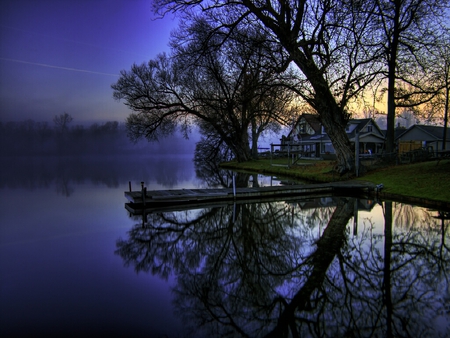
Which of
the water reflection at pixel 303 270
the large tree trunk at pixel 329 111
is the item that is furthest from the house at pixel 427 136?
the water reflection at pixel 303 270

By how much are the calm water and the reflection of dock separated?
1.83m

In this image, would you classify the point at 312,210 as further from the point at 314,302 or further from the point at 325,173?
the point at 325,173

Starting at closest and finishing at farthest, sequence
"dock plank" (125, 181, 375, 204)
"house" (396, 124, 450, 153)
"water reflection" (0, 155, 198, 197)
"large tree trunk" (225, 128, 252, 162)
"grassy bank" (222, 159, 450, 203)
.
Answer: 1. "grassy bank" (222, 159, 450, 203)
2. "dock plank" (125, 181, 375, 204)
3. "water reflection" (0, 155, 198, 197)
4. "large tree trunk" (225, 128, 252, 162)
5. "house" (396, 124, 450, 153)

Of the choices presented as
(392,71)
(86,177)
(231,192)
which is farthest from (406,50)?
(86,177)

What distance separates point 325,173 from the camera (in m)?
19.5

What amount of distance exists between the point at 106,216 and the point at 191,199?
339cm

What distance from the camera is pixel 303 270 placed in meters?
5.70

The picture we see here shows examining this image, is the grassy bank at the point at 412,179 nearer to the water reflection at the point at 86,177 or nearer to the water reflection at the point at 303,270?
the water reflection at the point at 303,270

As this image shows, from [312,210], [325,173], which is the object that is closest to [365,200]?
[312,210]

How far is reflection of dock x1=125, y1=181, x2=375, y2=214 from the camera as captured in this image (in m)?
12.3

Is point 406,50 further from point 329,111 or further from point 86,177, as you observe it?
point 86,177

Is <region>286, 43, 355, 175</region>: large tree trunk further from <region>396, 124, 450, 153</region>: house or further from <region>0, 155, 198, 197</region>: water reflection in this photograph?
<region>396, 124, 450, 153</region>: house

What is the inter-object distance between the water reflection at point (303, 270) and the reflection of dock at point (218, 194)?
1.91m

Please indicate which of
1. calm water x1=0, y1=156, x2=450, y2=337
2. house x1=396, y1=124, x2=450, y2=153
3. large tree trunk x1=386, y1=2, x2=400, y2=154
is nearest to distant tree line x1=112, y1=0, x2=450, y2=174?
large tree trunk x1=386, y1=2, x2=400, y2=154
